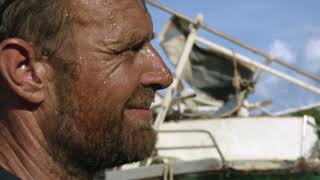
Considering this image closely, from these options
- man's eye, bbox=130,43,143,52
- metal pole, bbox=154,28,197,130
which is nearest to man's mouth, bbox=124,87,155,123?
man's eye, bbox=130,43,143,52

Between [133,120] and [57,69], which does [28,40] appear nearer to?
[57,69]

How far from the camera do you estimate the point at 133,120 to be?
6.71 feet

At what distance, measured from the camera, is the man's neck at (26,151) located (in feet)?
6.53

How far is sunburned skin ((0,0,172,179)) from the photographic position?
6.53ft

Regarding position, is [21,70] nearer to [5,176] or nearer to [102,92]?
[102,92]

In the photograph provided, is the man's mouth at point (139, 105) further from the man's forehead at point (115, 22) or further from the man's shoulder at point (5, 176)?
the man's shoulder at point (5, 176)

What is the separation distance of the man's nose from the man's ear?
28cm

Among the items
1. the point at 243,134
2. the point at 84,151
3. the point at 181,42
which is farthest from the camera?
the point at 181,42

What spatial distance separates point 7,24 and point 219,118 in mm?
7797

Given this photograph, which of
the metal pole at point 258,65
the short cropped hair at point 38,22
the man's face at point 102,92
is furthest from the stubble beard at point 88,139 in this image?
the metal pole at point 258,65

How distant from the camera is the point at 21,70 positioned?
199 centimetres

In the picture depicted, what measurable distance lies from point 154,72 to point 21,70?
0.35 m

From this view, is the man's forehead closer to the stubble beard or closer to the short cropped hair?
the short cropped hair

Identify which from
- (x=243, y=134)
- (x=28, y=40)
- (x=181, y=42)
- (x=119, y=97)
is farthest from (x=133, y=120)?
(x=181, y=42)
